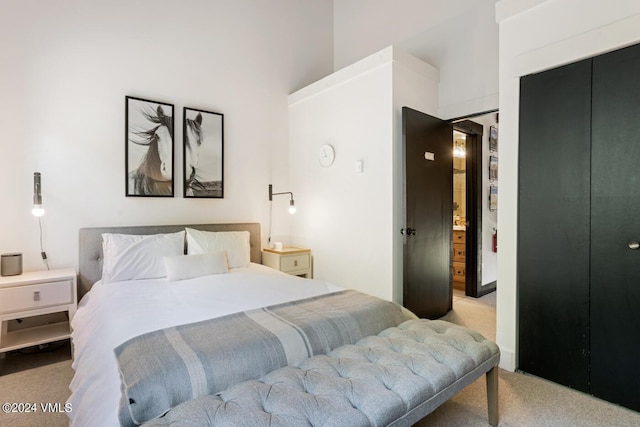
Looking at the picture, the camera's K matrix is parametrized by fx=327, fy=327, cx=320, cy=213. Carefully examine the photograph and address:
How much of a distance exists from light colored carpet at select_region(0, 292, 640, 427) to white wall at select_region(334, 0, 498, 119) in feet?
7.61

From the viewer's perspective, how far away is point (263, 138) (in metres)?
3.99

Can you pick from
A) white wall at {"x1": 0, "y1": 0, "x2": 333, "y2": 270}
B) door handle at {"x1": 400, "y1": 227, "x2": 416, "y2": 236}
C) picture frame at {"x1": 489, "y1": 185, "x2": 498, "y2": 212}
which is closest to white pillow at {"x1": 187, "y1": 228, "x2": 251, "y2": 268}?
white wall at {"x1": 0, "y1": 0, "x2": 333, "y2": 270}

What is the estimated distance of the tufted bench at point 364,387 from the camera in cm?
110

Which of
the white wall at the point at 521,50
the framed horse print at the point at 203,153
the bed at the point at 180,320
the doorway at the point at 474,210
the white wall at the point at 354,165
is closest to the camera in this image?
the bed at the point at 180,320

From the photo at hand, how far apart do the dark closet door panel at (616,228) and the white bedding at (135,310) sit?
5.46ft

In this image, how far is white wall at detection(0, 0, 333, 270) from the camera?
262 cm

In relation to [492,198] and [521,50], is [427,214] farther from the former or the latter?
[492,198]

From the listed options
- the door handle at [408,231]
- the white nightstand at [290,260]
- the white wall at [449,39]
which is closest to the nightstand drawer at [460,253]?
the door handle at [408,231]

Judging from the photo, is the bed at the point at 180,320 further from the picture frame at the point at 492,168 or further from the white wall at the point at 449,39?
the picture frame at the point at 492,168

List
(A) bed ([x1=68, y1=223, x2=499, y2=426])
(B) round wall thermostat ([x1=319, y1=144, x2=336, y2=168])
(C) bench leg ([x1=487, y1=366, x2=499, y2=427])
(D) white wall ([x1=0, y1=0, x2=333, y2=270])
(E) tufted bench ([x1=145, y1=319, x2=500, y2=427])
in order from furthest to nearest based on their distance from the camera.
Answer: (B) round wall thermostat ([x1=319, y1=144, x2=336, y2=168]) < (D) white wall ([x1=0, y1=0, x2=333, y2=270]) < (C) bench leg ([x1=487, y1=366, x2=499, y2=427]) < (A) bed ([x1=68, y1=223, x2=499, y2=426]) < (E) tufted bench ([x1=145, y1=319, x2=500, y2=427])

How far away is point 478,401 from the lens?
2.02 metres

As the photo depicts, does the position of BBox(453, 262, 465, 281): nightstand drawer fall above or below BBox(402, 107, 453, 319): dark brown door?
below

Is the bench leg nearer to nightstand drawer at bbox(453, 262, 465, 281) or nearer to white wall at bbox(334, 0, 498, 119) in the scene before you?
white wall at bbox(334, 0, 498, 119)

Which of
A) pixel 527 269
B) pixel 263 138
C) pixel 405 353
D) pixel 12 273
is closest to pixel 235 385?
pixel 405 353
